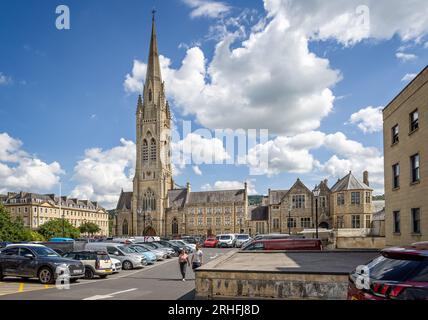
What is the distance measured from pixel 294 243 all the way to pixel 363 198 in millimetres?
39333

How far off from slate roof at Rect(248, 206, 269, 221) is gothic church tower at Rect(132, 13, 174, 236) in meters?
23.2

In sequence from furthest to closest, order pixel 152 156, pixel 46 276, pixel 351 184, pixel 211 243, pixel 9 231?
1. pixel 152 156
2. pixel 9 231
3. pixel 351 184
4. pixel 211 243
5. pixel 46 276

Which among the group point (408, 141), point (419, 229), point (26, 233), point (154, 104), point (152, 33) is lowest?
point (26, 233)

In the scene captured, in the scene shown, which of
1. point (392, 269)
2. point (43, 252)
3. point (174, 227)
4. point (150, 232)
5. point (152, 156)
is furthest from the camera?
A: point (152, 156)

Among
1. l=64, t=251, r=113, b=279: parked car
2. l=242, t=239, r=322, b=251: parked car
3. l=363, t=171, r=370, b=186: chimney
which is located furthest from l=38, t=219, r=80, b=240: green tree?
l=242, t=239, r=322, b=251: parked car

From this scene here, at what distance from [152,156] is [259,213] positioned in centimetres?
3286

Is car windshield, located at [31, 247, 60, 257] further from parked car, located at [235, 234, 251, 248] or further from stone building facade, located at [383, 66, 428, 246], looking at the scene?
parked car, located at [235, 234, 251, 248]

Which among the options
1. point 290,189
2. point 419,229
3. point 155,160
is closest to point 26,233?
point 155,160

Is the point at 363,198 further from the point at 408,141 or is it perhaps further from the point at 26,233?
the point at 26,233

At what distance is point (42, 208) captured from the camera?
10900 cm

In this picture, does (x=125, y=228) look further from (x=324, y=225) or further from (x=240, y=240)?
(x=240, y=240)

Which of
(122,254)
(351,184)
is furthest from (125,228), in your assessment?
(122,254)

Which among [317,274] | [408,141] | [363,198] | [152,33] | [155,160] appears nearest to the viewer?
[317,274]
